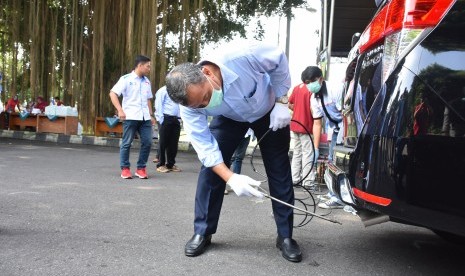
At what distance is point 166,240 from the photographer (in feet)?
9.97

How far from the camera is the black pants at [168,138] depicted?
648 cm

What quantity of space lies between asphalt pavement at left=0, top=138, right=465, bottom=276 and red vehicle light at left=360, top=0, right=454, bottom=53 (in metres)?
1.37

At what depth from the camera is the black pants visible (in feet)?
21.3

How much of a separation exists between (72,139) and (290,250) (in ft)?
31.6

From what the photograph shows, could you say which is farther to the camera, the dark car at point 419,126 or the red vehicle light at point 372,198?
the red vehicle light at point 372,198

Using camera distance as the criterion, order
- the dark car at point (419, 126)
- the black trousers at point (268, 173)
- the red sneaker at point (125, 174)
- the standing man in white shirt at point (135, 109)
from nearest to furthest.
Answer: the dark car at point (419, 126) → the black trousers at point (268, 173) → the standing man in white shirt at point (135, 109) → the red sneaker at point (125, 174)

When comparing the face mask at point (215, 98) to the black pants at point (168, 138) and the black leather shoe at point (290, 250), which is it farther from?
the black pants at point (168, 138)

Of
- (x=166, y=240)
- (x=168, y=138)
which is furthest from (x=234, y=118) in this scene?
(x=168, y=138)

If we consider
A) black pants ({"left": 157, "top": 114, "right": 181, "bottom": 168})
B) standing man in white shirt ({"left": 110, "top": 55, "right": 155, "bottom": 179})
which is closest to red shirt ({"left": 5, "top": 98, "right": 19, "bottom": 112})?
black pants ({"left": 157, "top": 114, "right": 181, "bottom": 168})

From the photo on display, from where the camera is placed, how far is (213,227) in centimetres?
288

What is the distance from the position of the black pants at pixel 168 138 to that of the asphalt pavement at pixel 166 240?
1.64 metres

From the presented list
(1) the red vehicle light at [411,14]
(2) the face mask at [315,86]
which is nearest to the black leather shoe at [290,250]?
(1) the red vehicle light at [411,14]

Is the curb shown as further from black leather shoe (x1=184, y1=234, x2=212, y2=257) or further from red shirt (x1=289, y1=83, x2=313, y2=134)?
black leather shoe (x1=184, y1=234, x2=212, y2=257)

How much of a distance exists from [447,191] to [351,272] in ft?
3.07
